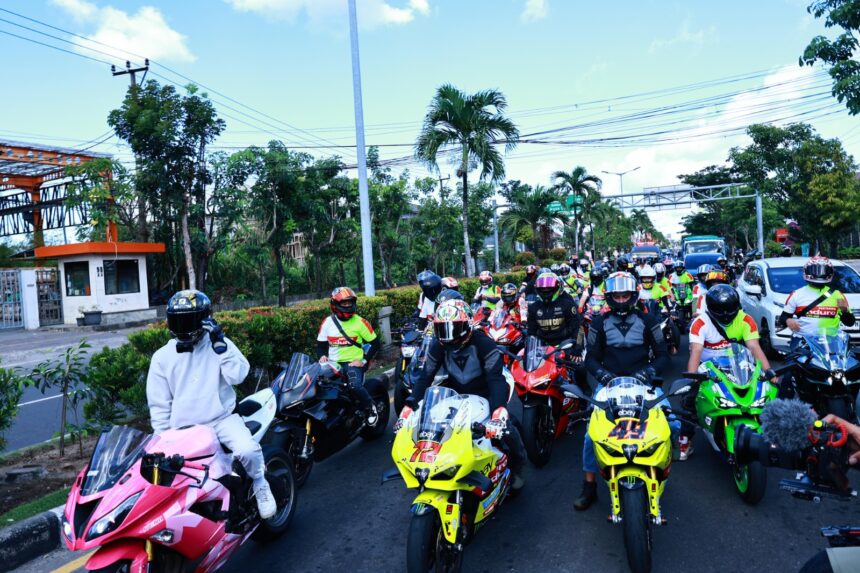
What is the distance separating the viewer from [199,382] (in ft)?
12.0

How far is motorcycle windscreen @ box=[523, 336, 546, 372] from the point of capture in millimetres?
5590

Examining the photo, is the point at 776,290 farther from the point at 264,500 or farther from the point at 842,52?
the point at 264,500

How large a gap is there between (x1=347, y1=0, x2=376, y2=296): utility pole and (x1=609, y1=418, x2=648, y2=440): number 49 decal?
8.96 m

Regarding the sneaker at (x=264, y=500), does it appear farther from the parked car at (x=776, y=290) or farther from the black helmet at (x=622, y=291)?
the parked car at (x=776, y=290)

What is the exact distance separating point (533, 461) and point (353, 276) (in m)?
30.0

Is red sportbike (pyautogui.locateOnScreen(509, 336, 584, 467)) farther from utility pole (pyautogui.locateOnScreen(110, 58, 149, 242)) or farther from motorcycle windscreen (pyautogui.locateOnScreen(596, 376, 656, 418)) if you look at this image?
utility pole (pyautogui.locateOnScreen(110, 58, 149, 242))

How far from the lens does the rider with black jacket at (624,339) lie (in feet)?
16.2

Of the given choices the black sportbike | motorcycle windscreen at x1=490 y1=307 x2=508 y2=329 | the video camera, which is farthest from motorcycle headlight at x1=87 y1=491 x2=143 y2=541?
motorcycle windscreen at x1=490 y1=307 x2=508 y2=329

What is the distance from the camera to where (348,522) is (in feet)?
14.9

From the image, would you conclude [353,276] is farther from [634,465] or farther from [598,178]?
[634,465]

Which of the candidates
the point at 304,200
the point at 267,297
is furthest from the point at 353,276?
the point at 304,200

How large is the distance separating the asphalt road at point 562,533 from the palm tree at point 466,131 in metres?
13.7


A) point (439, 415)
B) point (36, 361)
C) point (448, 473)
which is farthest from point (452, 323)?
point (36, 361)

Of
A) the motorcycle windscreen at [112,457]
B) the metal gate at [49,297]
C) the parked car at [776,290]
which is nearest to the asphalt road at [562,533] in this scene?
the motorcycle windscreen at [112,457]
